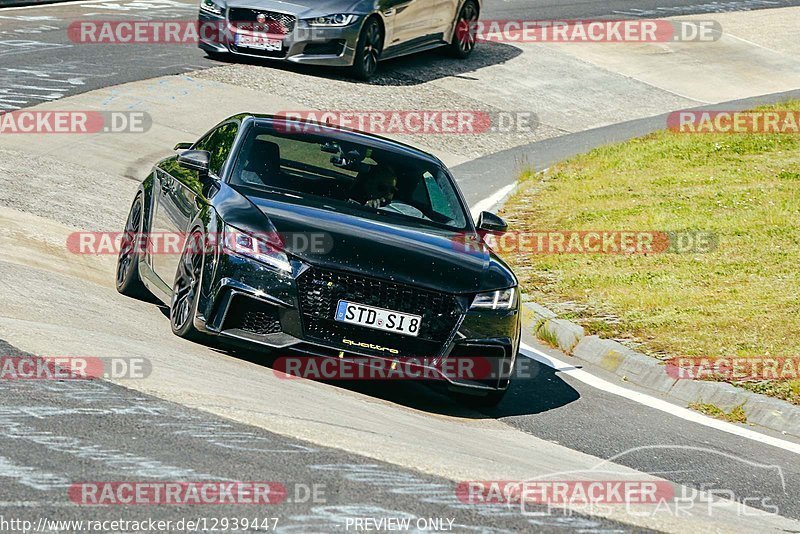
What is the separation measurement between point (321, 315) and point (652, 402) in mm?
2865

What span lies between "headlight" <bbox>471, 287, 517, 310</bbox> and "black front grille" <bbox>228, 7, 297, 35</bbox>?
12.5 m

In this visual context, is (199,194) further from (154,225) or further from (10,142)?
(10,142)

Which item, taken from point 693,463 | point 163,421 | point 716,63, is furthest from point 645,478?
point 716,63

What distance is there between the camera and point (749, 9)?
33.6 metres

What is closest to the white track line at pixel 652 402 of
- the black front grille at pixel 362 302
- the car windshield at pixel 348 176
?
the car windshield at pixel 348 176

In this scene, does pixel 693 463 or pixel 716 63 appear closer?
pixel 693 463

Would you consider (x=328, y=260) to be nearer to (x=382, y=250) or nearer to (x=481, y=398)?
(x=382, y=250)

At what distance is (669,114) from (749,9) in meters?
10.9

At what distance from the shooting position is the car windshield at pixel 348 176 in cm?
912

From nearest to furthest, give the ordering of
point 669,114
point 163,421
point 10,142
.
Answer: point 163,421 → point 10,142 → point 669,114

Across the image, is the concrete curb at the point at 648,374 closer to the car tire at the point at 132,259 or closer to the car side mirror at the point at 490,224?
the car side mirror at the point at 490,224

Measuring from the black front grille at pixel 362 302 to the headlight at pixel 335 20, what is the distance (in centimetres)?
1286

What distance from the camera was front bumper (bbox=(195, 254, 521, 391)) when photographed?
7848mm

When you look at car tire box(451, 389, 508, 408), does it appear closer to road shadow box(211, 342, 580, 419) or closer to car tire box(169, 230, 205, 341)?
road shadow box(211, 342, 580, 419)
